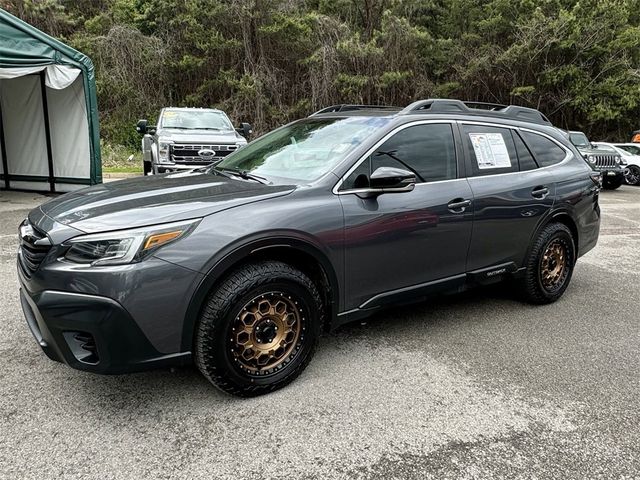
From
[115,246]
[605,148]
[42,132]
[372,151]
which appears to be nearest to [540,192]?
[372,151]

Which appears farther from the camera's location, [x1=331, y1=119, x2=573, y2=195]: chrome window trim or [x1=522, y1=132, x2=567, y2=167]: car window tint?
[x1=522, y1=132, x2=567, y2=167]: car window tint

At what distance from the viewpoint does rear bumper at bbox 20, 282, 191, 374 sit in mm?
2369

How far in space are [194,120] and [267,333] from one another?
905cm

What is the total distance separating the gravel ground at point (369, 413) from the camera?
7.65ft

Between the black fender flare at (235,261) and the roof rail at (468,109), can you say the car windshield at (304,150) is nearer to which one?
the roof rail at (468,109)

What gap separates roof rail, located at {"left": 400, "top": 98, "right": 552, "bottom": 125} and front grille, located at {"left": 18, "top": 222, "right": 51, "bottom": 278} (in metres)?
2.48

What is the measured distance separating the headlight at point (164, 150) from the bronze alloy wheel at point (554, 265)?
281 inches

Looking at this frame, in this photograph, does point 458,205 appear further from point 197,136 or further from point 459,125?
point 197,136

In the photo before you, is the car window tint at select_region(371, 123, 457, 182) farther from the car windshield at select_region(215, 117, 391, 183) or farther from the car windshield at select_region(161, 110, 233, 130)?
the car windshield at select_region(161, 110, 233, 130)

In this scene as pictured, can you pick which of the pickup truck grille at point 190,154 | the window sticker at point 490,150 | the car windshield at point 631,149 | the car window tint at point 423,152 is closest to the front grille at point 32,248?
the car window tint at point 423,152

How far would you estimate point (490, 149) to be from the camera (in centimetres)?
406

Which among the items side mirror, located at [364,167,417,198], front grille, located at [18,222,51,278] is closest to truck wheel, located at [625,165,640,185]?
side mirror, located at [364,167,417,198]

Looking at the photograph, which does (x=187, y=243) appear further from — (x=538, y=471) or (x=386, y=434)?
(x=538, y=471)

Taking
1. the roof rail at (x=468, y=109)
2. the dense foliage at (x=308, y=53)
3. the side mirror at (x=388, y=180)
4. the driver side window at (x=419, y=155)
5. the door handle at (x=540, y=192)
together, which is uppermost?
the dense foliage at (x=308, y=53)
